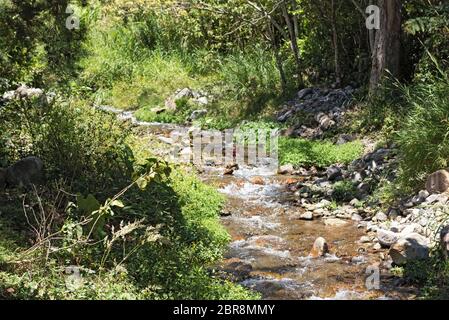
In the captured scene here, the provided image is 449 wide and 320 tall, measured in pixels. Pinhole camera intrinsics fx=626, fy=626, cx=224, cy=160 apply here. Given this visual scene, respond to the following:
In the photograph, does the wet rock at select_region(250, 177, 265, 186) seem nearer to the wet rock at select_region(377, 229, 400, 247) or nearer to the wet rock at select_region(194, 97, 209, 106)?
the wet rock at select_region(377, 229, 400, 247)

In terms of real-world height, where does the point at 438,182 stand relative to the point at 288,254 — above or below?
above

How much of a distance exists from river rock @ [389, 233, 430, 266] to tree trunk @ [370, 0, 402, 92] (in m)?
4.96

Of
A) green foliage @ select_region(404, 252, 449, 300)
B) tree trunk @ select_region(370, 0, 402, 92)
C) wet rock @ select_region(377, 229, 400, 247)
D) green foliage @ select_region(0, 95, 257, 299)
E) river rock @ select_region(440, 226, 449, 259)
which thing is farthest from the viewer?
tree trunk @ select_region(370, 0, 402, 92)

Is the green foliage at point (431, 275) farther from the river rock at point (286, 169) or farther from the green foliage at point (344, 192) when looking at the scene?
→ the river rock at point (286, 169)

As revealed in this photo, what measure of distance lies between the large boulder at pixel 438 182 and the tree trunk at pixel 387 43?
367 cm

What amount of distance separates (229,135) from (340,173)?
11.8 feet

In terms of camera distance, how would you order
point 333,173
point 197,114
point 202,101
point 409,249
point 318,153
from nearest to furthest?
point 409,249
point 333,173
point 318,153
point 197,114
point 202,101

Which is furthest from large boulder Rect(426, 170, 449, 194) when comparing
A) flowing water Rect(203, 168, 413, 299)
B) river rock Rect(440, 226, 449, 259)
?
river rock Rect(440, 226, 449, 259)

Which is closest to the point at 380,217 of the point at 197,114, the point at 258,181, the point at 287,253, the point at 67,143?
the point at 287,253

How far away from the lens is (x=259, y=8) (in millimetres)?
12719

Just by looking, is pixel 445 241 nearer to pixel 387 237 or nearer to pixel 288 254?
Answer: pixel 387 237

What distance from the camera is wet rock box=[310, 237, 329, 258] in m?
6.71

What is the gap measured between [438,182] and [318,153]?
3.16 meters

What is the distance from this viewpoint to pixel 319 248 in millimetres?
6746
